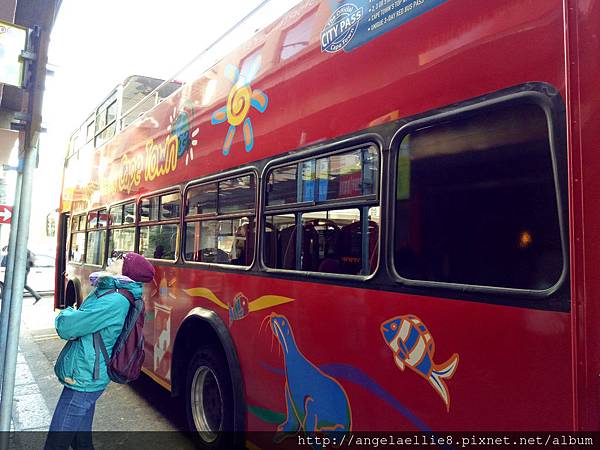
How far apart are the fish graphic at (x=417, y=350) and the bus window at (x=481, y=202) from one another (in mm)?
224

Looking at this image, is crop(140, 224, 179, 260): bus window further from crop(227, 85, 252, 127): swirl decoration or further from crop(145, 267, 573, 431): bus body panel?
crop(227, 85, 252, 127): swirl decoration

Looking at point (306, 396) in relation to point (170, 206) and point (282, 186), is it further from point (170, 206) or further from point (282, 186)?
point (170, 206)

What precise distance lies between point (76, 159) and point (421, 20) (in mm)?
8609

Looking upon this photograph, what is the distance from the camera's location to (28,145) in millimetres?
2723

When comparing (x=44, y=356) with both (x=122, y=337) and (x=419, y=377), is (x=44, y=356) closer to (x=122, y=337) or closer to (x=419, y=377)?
(x=122, y=337)

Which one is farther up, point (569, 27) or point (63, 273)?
point (569, 27)

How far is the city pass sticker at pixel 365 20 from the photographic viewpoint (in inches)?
84.8

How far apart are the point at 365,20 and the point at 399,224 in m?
1.15

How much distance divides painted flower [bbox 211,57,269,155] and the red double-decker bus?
2cm

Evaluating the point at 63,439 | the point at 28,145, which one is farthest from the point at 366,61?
the point at 63,439

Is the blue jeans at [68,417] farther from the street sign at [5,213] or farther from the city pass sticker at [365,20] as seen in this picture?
the street sign at [5,213]

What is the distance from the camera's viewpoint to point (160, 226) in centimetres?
470

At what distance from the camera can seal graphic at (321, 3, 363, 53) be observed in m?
2.47

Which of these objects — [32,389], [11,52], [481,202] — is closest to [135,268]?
[11,52]
